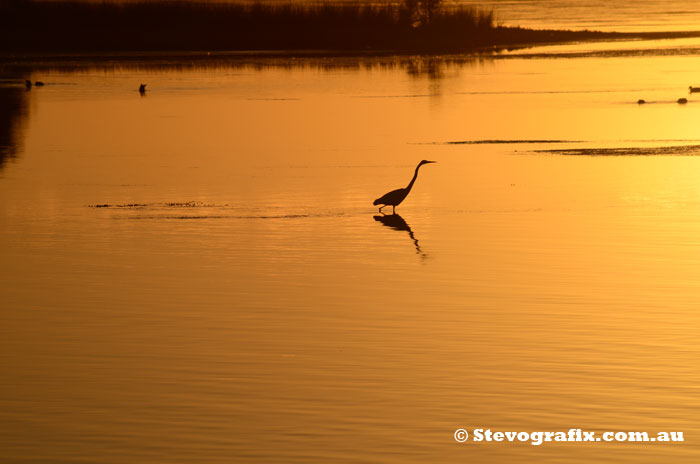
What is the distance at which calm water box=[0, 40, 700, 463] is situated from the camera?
10406 mm

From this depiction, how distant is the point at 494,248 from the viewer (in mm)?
17594

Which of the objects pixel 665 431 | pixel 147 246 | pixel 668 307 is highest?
pixel 147 246

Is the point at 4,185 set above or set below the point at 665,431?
above

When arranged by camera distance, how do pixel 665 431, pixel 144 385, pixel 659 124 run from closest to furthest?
pixel 665 431 < pixel 144 385 < pixel 659 124

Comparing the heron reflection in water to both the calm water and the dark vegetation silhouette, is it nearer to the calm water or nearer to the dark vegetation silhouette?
the calm water

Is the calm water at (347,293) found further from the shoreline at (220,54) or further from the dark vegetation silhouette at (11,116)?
the shoreline at (220,54)

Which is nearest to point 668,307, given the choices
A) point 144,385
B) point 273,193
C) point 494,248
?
point 494,248

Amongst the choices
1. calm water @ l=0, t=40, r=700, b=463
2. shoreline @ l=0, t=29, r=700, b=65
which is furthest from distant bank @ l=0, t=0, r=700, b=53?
calm water @ l=0, t=40, r=700, b=463

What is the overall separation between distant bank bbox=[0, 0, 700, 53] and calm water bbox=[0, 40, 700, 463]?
3962cm

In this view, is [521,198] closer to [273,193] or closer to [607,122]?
[273,193]

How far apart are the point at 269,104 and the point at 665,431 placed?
→ 110ft

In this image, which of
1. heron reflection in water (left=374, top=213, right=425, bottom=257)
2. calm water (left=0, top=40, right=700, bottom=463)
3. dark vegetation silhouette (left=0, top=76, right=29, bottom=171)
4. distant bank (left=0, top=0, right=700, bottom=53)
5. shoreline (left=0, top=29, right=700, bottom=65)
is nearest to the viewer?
calm water (left=0, top=40, right=700, bottom=463)

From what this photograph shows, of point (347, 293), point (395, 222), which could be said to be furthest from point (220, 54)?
point (347, 293)

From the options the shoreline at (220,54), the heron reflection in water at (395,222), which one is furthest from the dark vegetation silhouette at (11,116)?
the shoreline at (220,54)
